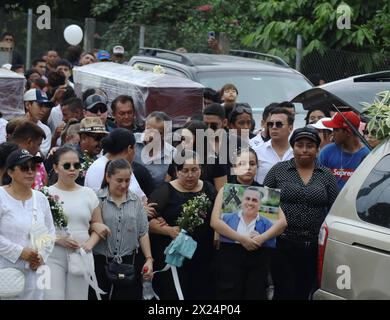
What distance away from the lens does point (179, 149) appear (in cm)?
987

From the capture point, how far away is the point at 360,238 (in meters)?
7.39

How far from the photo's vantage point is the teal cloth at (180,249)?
9.16 m

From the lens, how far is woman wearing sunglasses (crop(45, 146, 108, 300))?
Result: 871 centimetres

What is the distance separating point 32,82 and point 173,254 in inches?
256

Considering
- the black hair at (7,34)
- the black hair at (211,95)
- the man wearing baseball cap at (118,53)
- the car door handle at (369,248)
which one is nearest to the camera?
the car door handle at (369,248)

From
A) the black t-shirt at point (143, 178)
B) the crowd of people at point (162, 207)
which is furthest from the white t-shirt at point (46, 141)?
the black t-shirt at point (143, 178)

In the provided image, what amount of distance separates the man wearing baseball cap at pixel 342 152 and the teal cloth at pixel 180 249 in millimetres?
1619

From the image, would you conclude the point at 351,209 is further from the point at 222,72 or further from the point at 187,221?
the point at 222,72

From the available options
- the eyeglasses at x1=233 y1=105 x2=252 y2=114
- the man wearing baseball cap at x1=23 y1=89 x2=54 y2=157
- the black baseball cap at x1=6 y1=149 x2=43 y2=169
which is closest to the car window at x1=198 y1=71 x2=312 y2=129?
the eyeglasses at x1=233 y1=105 x2=252 y2=114

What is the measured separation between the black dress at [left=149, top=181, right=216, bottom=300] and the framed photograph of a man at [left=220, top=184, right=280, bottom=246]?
0.29 m

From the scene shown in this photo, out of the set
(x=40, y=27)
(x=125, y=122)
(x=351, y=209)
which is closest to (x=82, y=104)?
(x=125, y=122)

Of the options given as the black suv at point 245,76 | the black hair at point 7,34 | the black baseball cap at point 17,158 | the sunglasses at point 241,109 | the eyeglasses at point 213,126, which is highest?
the black hair at point 7,34

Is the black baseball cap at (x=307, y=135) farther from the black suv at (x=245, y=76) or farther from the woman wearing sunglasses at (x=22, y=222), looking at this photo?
the black suv at (x=245, y=76)

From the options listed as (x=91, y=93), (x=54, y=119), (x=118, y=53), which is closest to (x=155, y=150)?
(x=91, y=93)
